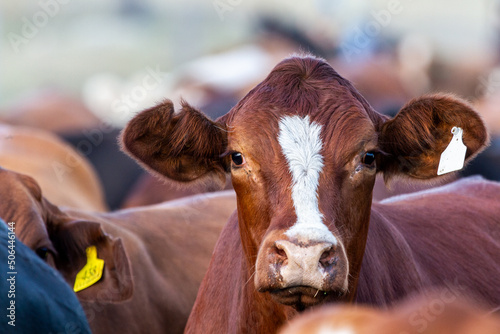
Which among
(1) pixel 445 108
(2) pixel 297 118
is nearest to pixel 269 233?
(2) pixel 297 118

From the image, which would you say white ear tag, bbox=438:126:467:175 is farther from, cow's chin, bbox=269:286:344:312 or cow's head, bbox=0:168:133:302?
cow's head, bbox=0:168:133:302

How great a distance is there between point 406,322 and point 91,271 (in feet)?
9.99

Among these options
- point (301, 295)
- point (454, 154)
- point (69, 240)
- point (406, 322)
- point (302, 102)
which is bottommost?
point (69, 240)

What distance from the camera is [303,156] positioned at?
3096 millimetres

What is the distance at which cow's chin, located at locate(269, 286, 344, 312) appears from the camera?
112 inches

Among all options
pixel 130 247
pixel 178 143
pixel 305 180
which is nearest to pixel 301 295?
pixel 305 180

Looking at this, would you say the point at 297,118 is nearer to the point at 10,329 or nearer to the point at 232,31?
the point at 10,329

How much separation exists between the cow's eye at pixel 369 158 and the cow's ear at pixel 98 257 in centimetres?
184

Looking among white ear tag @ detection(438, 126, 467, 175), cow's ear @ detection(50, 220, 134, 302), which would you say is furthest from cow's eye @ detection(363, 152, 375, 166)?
cow's ear @ detection(50, 220, 134, 302)

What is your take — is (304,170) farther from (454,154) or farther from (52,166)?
(52,166)

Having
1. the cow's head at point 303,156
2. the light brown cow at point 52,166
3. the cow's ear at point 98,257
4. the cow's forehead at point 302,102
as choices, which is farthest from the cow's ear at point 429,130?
the light brown cow at point 52,166

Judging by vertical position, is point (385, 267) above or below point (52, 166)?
above

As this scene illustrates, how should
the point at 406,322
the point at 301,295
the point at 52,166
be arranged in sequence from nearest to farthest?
the point at 406,322, the point at 301,295, the point at 52,166

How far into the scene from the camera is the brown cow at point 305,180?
2.88 meters
